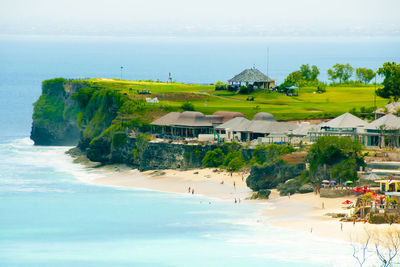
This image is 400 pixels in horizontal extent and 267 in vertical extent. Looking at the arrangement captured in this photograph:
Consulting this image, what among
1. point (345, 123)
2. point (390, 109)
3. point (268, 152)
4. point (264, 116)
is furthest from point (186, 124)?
point (390, 109)

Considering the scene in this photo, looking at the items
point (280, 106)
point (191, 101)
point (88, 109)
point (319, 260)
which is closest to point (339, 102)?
point (280, 106)

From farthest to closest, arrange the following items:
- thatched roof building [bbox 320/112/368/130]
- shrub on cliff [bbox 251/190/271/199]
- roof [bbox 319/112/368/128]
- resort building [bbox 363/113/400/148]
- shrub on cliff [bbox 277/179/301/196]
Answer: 1. roof [bbox 319/112/368/128]
2. thatched roof building [bbox 320/112/368/130]
3. resort building [bbox 363/113/400/148]
4. shrub on cliff [bbox 277/179/301/196]
5. shrub on cliff [bbox 251/190/271/199]

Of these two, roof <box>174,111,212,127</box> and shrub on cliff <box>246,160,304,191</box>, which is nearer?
shrub on cliff <box>246,160,304,191</box>

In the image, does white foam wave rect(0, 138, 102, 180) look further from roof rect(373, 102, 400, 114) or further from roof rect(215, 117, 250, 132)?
roof rect(373, 102, 400, 114)

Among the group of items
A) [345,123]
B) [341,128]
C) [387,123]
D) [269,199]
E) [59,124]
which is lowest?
[269,199]

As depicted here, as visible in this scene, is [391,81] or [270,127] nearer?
[270,127]

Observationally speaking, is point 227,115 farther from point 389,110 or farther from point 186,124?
point 389,110

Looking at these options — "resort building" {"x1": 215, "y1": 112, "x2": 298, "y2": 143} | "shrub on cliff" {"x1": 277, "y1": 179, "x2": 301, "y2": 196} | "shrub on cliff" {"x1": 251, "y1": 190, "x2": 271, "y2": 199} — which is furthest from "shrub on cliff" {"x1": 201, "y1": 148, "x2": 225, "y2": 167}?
"shrub on cliff" {"x1": 251, "y1": 190, "x2": 271, "y2": 199}
